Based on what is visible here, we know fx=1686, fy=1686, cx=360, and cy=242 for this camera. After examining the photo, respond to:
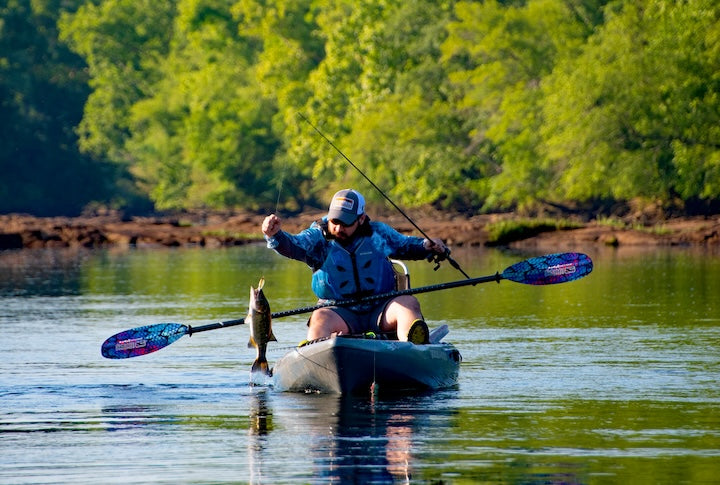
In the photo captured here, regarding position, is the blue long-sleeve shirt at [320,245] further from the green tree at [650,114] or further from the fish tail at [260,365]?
the green tree at [650,114]

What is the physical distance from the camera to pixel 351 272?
1360cm

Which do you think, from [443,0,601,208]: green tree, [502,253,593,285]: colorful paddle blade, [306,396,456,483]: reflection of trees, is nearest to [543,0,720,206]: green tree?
[443,0,601,208]: green tree

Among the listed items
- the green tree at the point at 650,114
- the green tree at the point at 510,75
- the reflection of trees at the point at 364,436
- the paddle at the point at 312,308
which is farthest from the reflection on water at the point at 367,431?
the green tree at the point at 510,75

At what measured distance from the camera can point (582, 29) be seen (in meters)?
53.5

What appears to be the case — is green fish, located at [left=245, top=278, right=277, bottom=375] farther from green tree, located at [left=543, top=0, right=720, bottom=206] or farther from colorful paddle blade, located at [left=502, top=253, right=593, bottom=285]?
green tree, located at [left=543, top=0, right=720, bottom=206]

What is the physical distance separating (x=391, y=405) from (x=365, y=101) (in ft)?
170

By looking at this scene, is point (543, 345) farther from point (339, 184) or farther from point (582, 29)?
point (339, 184)

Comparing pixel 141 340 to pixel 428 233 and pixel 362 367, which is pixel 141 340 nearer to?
pixel 362 367

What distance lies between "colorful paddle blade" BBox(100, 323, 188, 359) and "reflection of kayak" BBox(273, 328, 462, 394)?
1336 millimetres

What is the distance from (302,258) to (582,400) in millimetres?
2494

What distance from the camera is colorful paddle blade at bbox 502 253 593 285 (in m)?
14.6

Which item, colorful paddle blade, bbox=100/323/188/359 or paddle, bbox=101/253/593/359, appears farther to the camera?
colorful paddle blade, bbox=100/323/188/359

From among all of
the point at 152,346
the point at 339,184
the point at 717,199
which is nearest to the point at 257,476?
the point at 152,346

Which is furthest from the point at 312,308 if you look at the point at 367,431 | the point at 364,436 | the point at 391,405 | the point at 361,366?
the point at 364,436
